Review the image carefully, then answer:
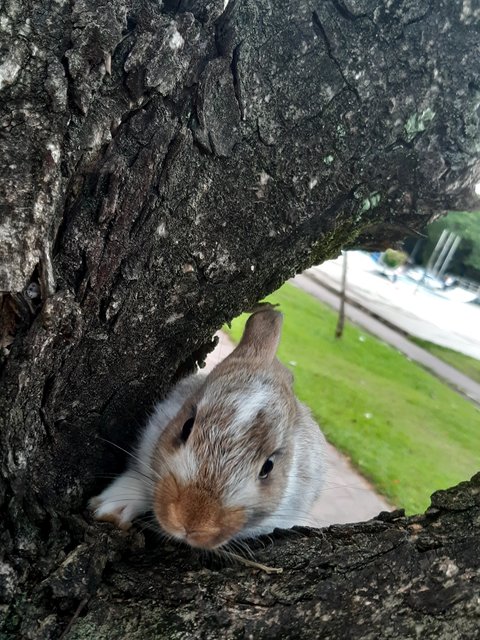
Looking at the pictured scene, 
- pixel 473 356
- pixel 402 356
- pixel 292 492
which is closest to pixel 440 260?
pixel 473 356

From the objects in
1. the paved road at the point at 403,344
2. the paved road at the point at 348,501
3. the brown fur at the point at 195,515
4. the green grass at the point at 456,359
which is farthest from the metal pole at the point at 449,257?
the brown fur at the point at 195,515

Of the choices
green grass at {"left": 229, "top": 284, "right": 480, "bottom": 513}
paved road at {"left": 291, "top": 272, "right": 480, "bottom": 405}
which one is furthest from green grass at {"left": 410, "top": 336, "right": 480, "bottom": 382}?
green grass at {"left": 229, "top": 284, "right": 480, "bottom": 513}

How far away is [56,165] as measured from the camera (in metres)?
1.18

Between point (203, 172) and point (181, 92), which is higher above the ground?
point (181, 92)

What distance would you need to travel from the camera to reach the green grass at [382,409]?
23.2 ft

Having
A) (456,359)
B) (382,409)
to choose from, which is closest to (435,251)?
(456,359)

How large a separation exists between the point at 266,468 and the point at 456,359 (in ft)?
39.4

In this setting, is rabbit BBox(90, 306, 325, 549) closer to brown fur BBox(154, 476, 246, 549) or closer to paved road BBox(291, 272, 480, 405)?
brown fur BBox(154, 476, 246, 549)

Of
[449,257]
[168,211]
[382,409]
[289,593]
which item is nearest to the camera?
[289,593]

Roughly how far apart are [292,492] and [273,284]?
78cm

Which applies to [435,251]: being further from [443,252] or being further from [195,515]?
[195,515]

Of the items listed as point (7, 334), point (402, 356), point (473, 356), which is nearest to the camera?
point (7, 334)

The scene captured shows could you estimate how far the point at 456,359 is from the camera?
12867 mm

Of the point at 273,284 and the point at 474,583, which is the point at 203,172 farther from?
the point at 474,583
